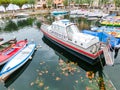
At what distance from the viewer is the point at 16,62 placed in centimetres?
1571

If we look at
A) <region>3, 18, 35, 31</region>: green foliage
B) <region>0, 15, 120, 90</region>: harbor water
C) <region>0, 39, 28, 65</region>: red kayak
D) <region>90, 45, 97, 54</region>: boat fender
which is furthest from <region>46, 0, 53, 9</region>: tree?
<region>90, 45, 97, 54</region>: boat fender

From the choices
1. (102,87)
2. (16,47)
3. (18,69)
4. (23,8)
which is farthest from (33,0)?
(102,87)

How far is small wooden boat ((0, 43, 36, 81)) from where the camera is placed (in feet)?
45.2

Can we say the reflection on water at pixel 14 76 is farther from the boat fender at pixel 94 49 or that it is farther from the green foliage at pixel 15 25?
the green foliage at pixel 15 25

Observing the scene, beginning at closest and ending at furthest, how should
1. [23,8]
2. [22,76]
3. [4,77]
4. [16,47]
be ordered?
1. [4,77]
2. [22,76]
3. [16,47]
4. [23,8]

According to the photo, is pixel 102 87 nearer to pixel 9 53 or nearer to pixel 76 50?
pixel 76 50

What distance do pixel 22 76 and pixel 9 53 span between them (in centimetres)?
423

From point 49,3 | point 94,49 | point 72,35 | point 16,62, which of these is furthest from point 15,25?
point 49,3

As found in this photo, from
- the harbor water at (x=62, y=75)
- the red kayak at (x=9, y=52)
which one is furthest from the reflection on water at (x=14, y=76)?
the red kayak at (x=9, y=52)

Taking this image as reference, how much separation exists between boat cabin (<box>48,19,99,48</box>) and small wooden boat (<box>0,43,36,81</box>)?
443 centimetres

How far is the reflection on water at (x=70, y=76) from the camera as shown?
12.9m

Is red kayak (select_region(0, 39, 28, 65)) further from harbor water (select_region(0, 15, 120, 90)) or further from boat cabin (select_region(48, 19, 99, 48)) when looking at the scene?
boat cabin (select_region(48, 19, 99, 48))

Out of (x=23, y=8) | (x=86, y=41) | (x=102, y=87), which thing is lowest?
(x=102, y=87)

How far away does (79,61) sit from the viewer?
690 inches
